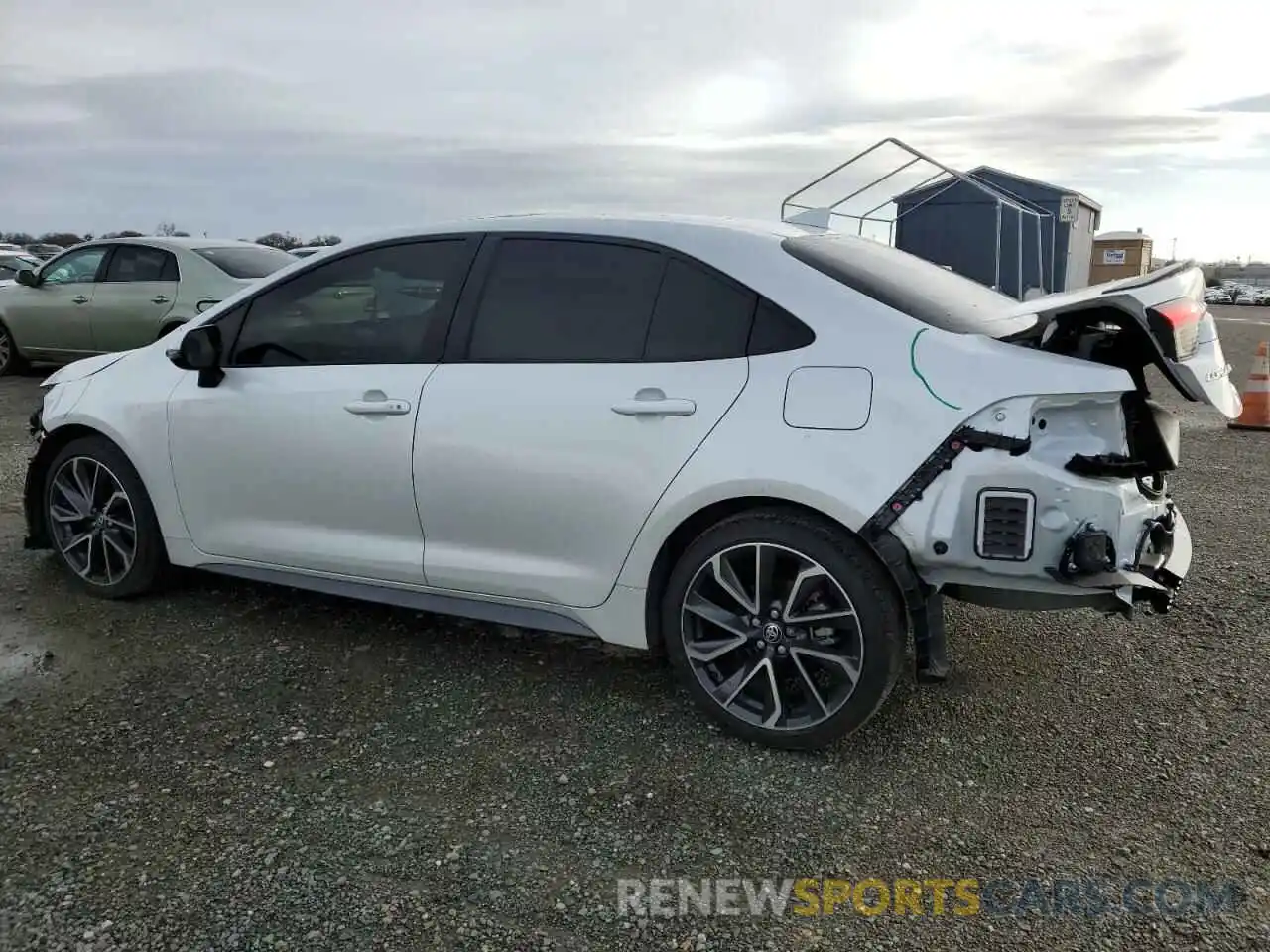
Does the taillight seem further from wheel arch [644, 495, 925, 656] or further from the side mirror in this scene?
the side mirror

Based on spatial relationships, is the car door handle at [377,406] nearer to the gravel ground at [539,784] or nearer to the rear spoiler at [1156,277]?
the gravel ground at [539,784]

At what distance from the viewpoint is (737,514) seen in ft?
10.6

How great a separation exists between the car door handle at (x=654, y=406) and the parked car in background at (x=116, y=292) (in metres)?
7.33

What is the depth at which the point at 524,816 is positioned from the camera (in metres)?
2.90

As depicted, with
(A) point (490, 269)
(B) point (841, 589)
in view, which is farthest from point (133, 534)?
(B) point (841, 589)

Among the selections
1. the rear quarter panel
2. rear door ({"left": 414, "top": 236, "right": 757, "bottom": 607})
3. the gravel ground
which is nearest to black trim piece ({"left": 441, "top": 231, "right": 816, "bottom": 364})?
rear door ({"left": 414, "top": 236, "right": 757, "bottom": 607})

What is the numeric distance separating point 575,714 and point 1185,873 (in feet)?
6.04

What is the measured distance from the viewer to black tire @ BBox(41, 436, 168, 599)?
4324 millimetres

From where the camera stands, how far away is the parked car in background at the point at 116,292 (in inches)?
393

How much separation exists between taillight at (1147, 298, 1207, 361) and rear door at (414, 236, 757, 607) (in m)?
1.18

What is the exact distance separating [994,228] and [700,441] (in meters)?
15.2

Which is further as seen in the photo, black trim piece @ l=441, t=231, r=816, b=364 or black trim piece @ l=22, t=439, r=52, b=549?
black trim piece @ l=22, t=439, r=52, b=549

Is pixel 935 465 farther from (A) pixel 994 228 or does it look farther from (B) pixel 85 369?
(A) pixel 994 228

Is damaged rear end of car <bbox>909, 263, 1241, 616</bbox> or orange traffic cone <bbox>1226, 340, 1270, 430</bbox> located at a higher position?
damaged rear end of car <bbox>909, 263, 1241, 616</bbox>
